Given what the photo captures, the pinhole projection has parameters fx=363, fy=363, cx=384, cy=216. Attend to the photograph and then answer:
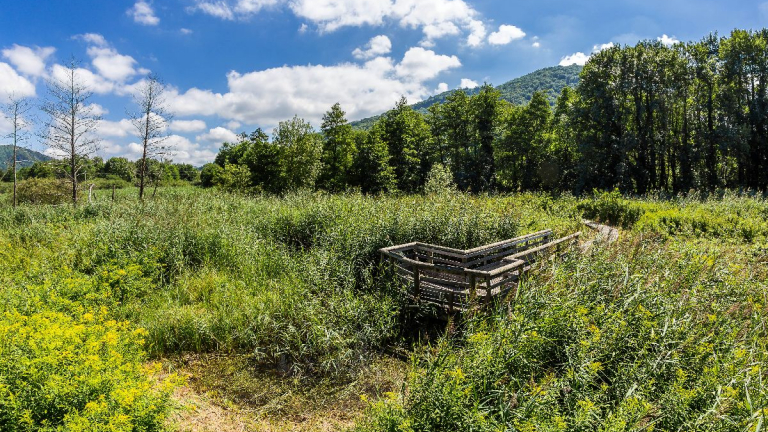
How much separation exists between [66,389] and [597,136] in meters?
31.0

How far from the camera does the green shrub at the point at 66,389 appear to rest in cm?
277

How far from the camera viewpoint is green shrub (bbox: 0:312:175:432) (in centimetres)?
277

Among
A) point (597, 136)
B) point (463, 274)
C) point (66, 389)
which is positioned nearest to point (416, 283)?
point (463, 274)

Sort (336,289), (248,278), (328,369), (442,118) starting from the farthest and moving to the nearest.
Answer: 1. (442,118)
2. (248,278)
3. (336,289)
4. (328,369)

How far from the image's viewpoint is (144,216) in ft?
34.9

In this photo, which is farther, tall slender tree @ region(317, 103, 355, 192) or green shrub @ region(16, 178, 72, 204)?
tall slender tree @ region(317, 103, 355, 192)

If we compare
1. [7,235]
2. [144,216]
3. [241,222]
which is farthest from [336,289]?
[7,235]

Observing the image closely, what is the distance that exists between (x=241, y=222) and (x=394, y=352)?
22.7 ft

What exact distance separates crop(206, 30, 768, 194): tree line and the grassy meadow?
652 inches

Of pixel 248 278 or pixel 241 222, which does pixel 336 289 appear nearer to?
pixel 248 278

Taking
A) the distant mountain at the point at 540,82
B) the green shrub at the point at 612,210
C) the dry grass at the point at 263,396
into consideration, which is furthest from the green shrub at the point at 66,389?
the distant mountain at the point at 540,82

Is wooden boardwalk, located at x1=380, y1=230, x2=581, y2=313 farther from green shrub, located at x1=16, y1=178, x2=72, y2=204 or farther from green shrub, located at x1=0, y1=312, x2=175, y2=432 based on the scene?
green shrub, located at x1=16, y1=178, x2=72, y2=204

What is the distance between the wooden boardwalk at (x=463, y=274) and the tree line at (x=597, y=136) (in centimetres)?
1657

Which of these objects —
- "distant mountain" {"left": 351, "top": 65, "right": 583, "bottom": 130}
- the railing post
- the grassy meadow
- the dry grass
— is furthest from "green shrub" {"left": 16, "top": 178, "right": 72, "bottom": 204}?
"distant mountain" {"left": 351, "top": 65, "right": 583, "bottom": 130}
